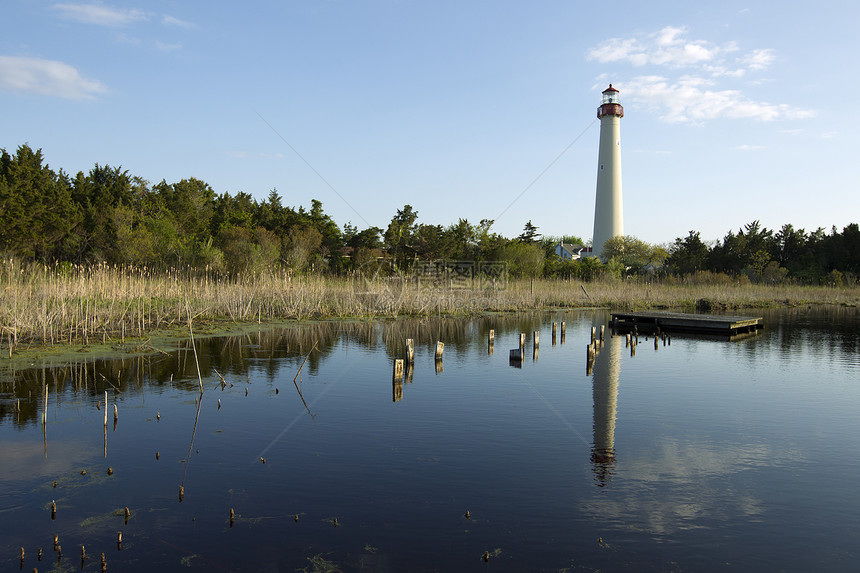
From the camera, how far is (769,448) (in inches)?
333

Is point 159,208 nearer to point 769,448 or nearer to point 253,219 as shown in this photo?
point 253,219

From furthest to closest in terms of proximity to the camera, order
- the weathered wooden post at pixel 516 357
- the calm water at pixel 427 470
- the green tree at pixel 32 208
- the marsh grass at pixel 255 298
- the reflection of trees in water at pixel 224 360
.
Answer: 1. the green tree at pixel 32 208
2. the marsh grass at pixel 255 298
3. the weathered wooden post at pixel 516 357
4. the reflection of trees in water at pixel 224 360
5. the calm water at pixel 427 470

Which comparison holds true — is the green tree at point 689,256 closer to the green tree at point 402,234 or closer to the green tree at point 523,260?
the green tree at point 523,260

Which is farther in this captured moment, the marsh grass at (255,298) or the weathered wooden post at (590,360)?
the marsh grass at (255,298)

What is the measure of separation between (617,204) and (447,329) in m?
40.1

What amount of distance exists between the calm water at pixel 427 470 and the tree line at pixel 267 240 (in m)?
15.8

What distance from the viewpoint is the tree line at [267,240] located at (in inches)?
1262

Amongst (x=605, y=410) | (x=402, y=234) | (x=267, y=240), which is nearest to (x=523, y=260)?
(x=402, y=234)

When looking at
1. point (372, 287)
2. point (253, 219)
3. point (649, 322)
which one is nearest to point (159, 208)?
point (253, 219)

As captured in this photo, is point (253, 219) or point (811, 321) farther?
point (253, 219)

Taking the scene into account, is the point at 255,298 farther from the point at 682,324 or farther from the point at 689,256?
the point at 689,256

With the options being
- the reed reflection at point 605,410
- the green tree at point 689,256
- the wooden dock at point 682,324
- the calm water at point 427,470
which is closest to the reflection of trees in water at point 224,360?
the calm water at point 427,470

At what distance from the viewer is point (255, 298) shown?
22234mm

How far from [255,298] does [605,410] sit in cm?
1524
